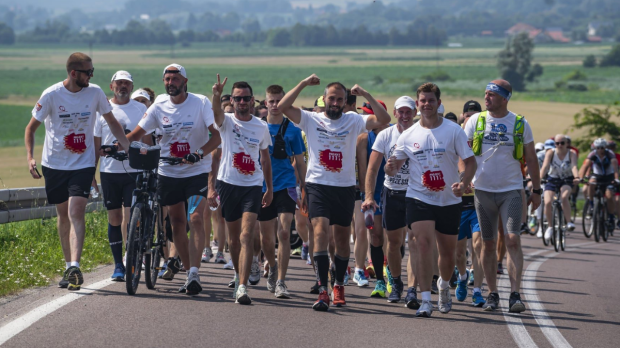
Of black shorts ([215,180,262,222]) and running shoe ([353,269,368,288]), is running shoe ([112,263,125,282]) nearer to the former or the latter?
black shorts ([215,180,262,222])

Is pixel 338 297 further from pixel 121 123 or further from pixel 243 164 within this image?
pixel 121 123

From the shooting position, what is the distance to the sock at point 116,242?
10.2 meters

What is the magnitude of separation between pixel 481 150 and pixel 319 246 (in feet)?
A: 6.08

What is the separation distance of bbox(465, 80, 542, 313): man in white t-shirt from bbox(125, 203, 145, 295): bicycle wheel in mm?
3306

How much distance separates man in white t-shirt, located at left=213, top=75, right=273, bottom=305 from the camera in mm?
9336

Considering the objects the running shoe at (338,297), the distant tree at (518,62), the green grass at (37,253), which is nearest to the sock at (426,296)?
the running shoe at (338,297)

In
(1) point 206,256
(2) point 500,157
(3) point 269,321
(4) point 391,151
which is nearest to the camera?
(3) point 269,321

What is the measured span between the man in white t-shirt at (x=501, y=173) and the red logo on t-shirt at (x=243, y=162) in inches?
86.1

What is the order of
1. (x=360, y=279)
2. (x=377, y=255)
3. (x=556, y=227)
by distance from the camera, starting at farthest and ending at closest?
1. (x=556, y=227)
2. (x=360, y=279)
3. (x=377, y=255)

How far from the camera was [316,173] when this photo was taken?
9.33 metres

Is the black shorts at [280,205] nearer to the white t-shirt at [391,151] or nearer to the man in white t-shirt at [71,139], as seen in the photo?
the white t-shirt at [391,151]

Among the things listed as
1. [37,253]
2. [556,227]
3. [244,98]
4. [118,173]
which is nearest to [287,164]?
[244,98]

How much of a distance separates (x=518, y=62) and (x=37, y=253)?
128 m

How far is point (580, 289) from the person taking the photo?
11.7 meters
